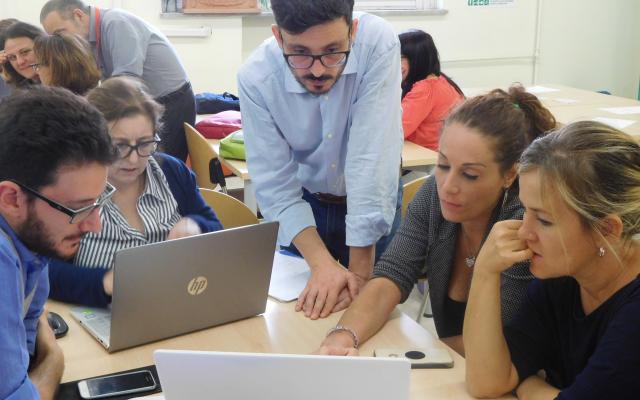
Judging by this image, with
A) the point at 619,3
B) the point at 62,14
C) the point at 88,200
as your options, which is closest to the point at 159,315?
the point at 88,200

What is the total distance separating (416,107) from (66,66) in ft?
5.84

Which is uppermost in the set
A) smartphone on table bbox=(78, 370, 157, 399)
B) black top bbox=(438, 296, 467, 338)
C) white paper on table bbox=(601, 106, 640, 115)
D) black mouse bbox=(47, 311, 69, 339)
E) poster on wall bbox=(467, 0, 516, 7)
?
poster on wall bbox=(467, 0, 516, 7)

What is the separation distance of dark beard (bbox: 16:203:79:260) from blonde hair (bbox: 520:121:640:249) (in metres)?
0.86

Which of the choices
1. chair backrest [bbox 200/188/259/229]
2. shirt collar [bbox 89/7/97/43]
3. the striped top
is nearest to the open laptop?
the striped top

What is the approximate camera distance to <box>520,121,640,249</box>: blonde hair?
3.99ft

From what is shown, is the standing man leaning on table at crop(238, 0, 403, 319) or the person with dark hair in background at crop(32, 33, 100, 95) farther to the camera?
the person with dark hair in background at crop(32, 33, 100, 95)

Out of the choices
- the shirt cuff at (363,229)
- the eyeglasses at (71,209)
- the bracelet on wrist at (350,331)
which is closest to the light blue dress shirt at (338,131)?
the shirt cuff at (363,229)

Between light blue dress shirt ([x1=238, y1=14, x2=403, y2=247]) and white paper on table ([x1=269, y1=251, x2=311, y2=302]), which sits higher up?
Result: light blue dress shirt ([x1=238, y1=14, x2=403, y2=247])

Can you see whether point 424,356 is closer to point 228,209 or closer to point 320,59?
point 320,59

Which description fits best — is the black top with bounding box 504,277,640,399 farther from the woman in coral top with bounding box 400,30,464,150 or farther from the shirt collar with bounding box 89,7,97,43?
the shirt collar with bounding box 89,7,97,43

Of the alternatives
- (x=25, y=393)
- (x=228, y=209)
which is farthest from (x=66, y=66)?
(x=25, y=393)

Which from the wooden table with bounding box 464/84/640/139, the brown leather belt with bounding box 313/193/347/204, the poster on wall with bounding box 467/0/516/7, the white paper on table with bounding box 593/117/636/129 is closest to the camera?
the brown leather belt with bounding box 313/193/347/204

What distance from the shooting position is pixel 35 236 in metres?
1.16

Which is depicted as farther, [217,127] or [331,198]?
[217,127]
